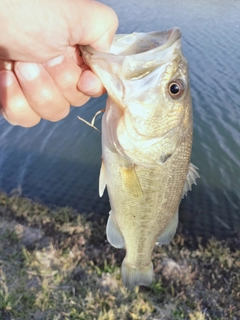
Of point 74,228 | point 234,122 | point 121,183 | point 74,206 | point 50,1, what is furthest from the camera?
point 234,122

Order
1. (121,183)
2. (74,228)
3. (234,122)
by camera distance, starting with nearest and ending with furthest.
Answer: (121,183) → (74,228) → (234,122)

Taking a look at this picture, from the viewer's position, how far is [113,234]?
9.04 feet

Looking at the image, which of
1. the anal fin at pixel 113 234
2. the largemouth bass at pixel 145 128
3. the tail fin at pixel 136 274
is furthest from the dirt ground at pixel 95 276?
the largemouth bass at pixel 145 128

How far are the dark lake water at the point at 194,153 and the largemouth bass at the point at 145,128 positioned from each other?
3.90 m

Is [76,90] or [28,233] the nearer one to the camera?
[76,90]

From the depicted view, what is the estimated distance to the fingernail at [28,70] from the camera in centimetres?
219

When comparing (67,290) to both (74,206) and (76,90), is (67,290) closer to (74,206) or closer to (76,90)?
(74,206)

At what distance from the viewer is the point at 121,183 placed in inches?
93.0

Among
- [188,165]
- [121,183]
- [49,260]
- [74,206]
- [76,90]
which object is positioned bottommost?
[74,206]

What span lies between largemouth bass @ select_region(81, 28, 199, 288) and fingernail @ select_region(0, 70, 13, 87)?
513 millimetres

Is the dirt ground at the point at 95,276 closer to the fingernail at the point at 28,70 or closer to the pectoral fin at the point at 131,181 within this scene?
the pectoral fin at the point at 131,181

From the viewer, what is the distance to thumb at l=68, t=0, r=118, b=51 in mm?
1992

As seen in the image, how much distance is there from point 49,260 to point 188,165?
120 inches

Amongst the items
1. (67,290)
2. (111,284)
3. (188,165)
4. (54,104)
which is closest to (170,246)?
(111,284)
